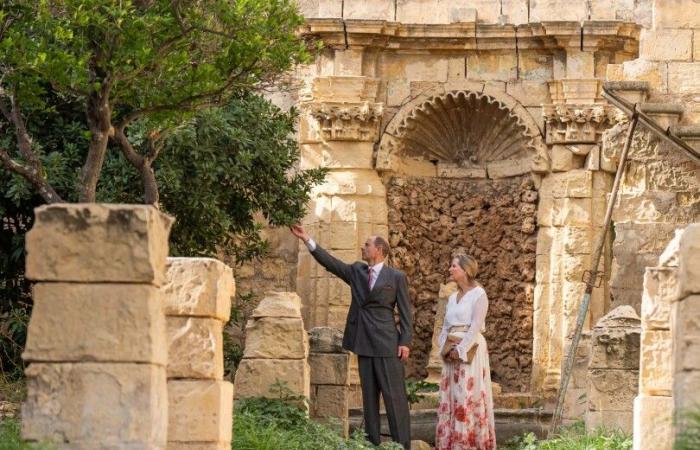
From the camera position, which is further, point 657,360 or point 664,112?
point 664,112

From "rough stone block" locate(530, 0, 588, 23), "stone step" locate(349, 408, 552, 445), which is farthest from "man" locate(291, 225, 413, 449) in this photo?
"rough stone block" locate(530, 0, 588, 23)

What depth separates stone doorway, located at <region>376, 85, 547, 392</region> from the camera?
19875 mm

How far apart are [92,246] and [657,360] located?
381 centimetres

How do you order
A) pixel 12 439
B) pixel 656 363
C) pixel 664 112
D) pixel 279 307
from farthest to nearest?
pixel 664 112 → pixel 279 307 → pixel 656 363 → pixel 12 439

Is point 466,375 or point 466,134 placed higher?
point 466,134

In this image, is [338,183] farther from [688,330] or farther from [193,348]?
[688,330]

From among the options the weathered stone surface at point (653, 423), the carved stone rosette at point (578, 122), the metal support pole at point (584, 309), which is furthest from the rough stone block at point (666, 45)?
the weathered stone surface at point (653, 423)

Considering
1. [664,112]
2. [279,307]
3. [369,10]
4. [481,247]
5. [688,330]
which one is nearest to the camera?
[688,330]

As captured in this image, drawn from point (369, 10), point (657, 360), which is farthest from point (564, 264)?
point (657, 360)

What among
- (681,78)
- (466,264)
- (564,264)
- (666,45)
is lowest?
(466,264)

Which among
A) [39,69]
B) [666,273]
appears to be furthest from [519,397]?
[666,273]

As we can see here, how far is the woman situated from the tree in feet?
7.83

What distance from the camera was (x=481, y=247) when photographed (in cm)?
2034

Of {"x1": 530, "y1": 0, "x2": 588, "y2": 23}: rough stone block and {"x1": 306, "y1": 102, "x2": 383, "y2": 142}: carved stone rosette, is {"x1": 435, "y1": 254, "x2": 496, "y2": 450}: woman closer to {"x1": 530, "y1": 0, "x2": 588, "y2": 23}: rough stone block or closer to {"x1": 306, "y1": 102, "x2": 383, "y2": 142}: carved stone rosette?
{"x1": 306, "y1": 102, "x2": 383, "y2": 142}: carved stone rosette
